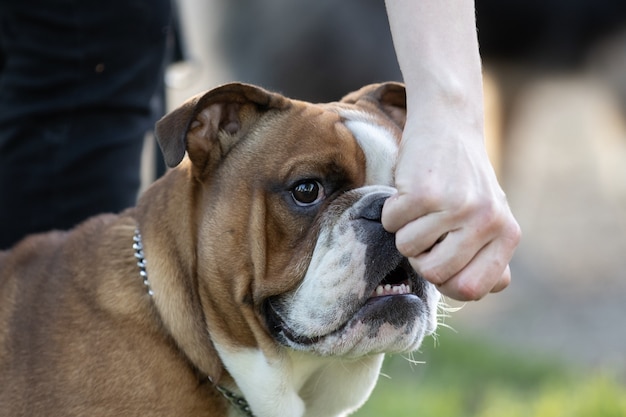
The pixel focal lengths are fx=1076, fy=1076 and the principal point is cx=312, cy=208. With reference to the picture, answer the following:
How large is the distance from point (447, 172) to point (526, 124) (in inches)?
253

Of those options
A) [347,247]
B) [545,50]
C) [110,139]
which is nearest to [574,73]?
[545,50]

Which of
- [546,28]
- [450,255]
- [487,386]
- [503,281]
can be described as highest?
[450,255]

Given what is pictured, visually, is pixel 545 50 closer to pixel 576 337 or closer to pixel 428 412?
pixel 576 337

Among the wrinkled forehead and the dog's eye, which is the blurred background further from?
the dog's eye

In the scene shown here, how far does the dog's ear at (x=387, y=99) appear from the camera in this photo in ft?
11.6

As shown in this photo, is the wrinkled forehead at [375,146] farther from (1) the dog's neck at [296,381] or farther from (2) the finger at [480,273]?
(2) the finger at [480,273]

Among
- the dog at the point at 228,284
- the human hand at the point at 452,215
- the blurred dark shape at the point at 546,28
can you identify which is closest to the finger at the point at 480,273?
the human hand at the point at 452,215

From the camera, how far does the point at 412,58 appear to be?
261 cm

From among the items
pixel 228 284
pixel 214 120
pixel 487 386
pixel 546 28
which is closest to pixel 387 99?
pixel 214 120

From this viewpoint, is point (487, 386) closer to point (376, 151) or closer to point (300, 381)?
point (300, 381)

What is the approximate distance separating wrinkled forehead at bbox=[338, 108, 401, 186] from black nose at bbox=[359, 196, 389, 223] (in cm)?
17

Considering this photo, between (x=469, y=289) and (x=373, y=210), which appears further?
(x=373, y=210)

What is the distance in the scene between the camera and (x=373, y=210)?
2.94m

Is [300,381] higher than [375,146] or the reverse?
the reverse
